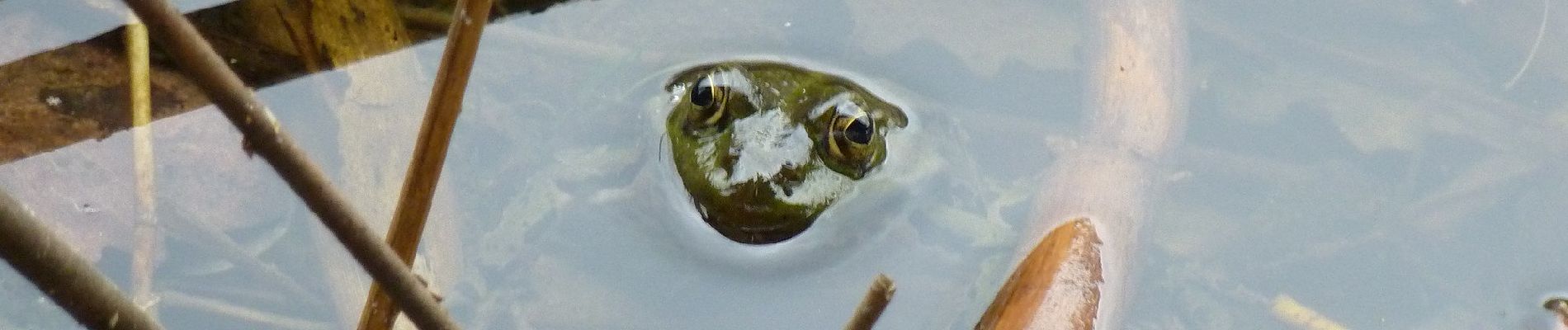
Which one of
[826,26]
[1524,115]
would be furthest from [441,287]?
[1524,115]

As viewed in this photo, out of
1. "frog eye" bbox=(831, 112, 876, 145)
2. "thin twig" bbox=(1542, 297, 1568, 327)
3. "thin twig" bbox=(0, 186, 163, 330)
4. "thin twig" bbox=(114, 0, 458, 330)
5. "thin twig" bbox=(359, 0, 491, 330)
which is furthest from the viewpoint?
"thin twig" bbox=(1542, 297, 1568, 327)

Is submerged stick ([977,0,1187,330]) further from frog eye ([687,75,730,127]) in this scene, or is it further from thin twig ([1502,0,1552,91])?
thin twig ([1502,0,1552,91])

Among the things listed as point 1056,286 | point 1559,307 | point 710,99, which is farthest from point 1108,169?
point 1559,307

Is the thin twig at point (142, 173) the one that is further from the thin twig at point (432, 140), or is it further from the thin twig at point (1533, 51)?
the thin twig at point (1533, 51)

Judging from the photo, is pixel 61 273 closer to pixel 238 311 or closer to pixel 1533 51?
pixel 238 311

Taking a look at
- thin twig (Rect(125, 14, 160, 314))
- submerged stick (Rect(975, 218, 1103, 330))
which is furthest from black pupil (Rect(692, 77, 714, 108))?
thin twig (Rect(125, 14, 160, 314))

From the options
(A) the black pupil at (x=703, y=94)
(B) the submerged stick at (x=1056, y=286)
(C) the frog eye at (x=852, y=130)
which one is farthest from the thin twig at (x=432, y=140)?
(B) the submerged stick at (x=1056, y=286)

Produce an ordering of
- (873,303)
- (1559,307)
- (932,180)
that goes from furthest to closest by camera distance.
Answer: (932,180)
(1559,307)
(873,303)
